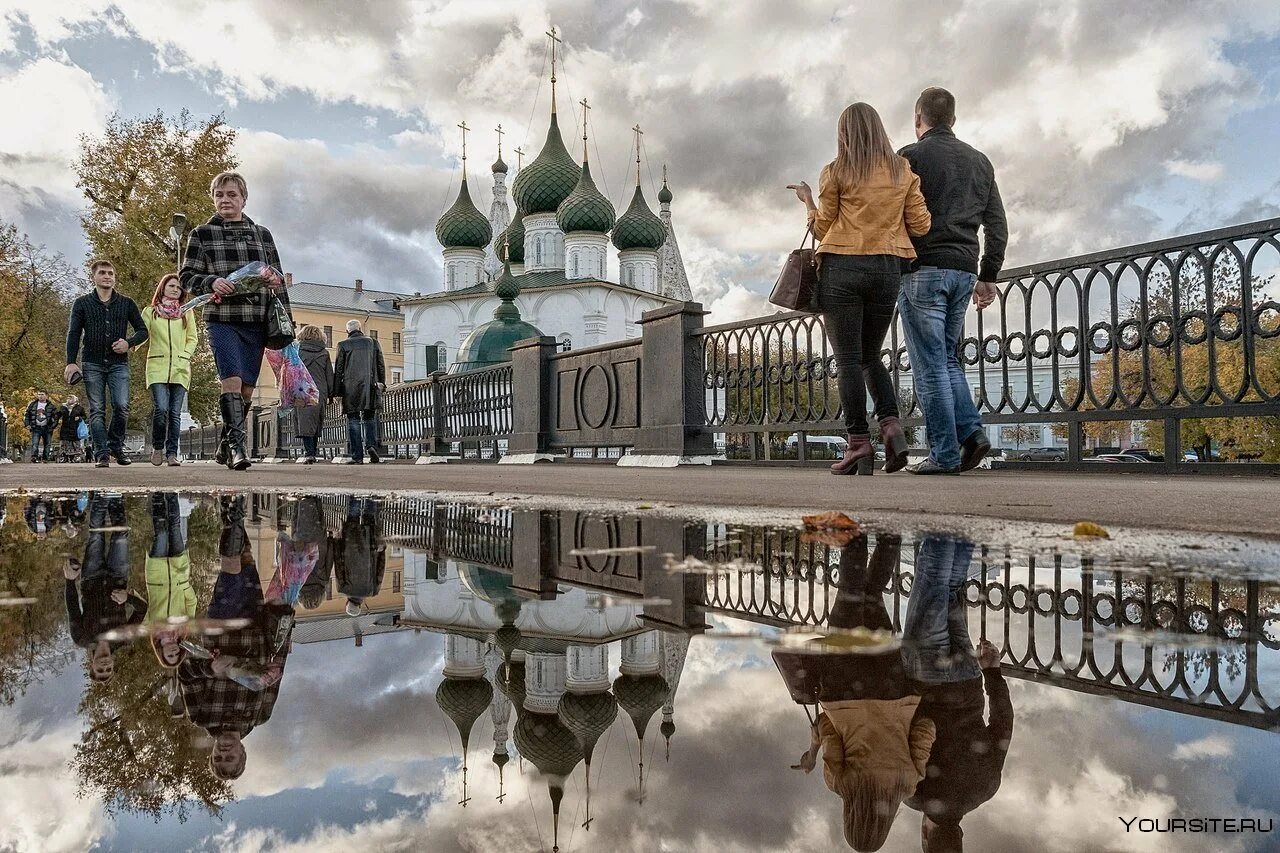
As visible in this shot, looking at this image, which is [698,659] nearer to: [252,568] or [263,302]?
[252,568]

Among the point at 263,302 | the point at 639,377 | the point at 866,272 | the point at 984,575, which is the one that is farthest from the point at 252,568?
the point at 639,377

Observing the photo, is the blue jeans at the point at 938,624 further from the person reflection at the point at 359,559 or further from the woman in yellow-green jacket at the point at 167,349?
the woman in yellow-green jacket at the point at 167,349

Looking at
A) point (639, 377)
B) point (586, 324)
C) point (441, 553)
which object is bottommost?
point (441, 553)

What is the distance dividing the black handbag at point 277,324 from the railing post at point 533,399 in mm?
4311

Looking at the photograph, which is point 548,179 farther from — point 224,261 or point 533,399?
point 224,261

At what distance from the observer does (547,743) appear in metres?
0.65

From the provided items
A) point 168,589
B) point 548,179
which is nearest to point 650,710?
point 168,589

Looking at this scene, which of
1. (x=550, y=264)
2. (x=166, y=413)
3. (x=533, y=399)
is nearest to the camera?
(x=166, y=413)

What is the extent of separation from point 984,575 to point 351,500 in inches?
111

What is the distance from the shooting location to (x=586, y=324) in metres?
44.0

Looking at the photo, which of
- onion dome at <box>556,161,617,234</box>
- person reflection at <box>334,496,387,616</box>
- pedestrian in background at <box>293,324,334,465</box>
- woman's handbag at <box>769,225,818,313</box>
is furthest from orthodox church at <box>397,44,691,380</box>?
person reflection at <box>334,496,387,616</box>

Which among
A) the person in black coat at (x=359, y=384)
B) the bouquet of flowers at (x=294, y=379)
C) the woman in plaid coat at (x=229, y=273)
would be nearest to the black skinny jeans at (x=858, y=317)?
the woman in plaid coat at (x=229, y=273)

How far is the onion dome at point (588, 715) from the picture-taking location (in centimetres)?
68

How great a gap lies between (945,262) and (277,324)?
186 inches
